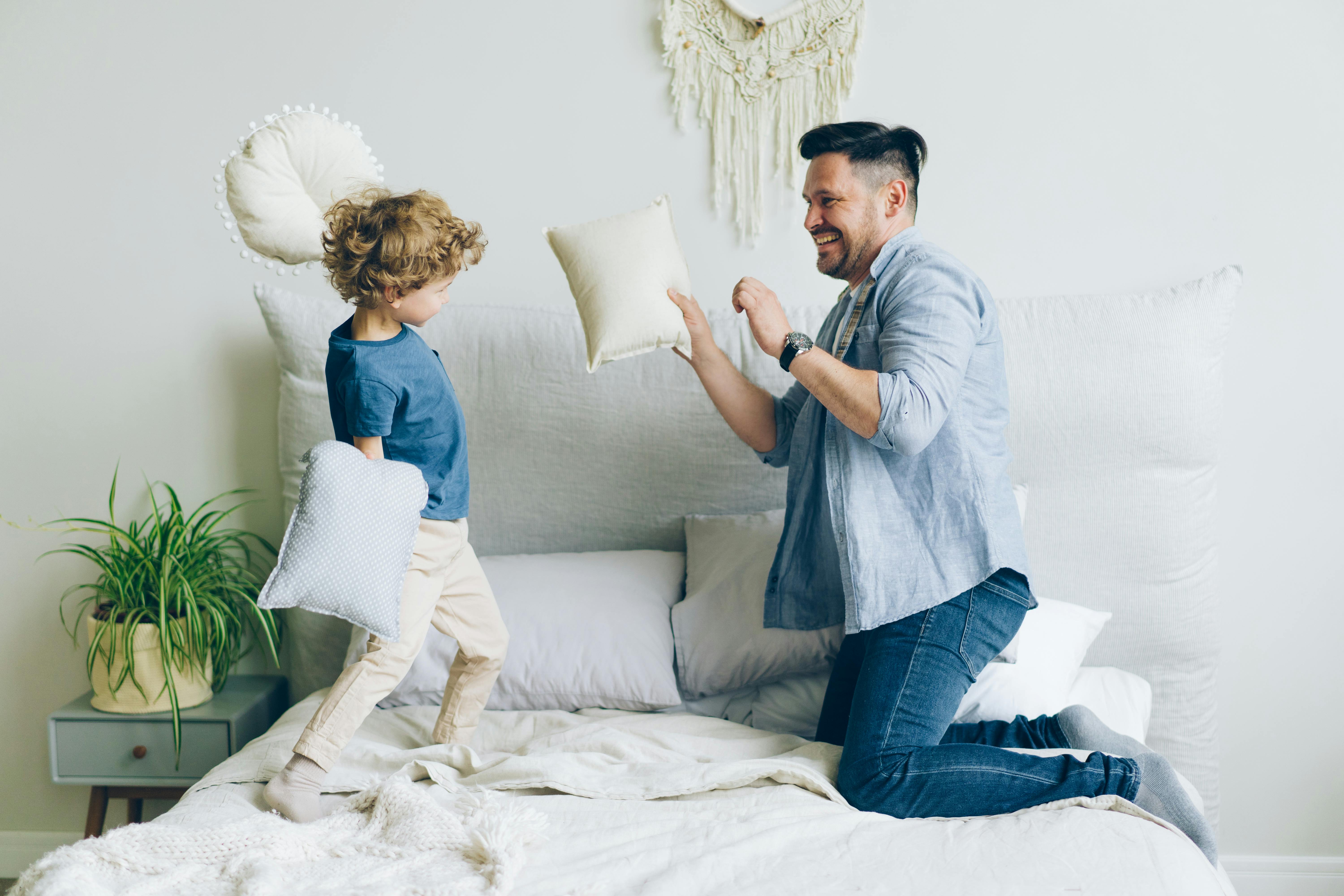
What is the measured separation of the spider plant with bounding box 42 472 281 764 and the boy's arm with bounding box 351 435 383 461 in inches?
28.3

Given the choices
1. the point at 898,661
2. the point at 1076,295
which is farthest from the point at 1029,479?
the point at 898,661

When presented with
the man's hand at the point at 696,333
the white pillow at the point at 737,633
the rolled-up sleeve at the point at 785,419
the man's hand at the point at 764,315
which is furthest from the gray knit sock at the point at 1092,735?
the man's hand at the point at 696,333

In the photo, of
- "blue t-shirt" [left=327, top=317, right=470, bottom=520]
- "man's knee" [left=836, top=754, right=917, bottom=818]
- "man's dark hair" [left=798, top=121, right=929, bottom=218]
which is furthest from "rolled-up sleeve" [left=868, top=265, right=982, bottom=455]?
"blue t-shirt" [left=327, top=317, right=470, bottom=520]

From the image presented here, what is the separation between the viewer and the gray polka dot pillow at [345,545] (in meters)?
1.22

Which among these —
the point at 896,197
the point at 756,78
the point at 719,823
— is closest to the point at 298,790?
the point at 719,823

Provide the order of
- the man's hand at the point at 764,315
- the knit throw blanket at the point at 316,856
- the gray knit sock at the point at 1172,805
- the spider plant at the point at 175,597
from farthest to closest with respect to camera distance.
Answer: the spider plant at the point at 175,597
the man's hand at the point at 764,315
the gray knit sock at the point at 1172,805
the knit throw blanket at the point at 316,856

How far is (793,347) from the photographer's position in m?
1.37

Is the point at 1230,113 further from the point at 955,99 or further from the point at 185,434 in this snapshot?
the point at 185,434

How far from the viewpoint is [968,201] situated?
196 cm

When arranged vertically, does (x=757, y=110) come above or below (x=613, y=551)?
above

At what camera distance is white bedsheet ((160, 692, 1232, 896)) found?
3.40 ft

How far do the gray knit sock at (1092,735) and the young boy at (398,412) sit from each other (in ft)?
3.20

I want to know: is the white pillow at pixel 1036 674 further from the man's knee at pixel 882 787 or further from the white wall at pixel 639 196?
the white wall at pixel 639 196

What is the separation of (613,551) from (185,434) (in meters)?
1.07
